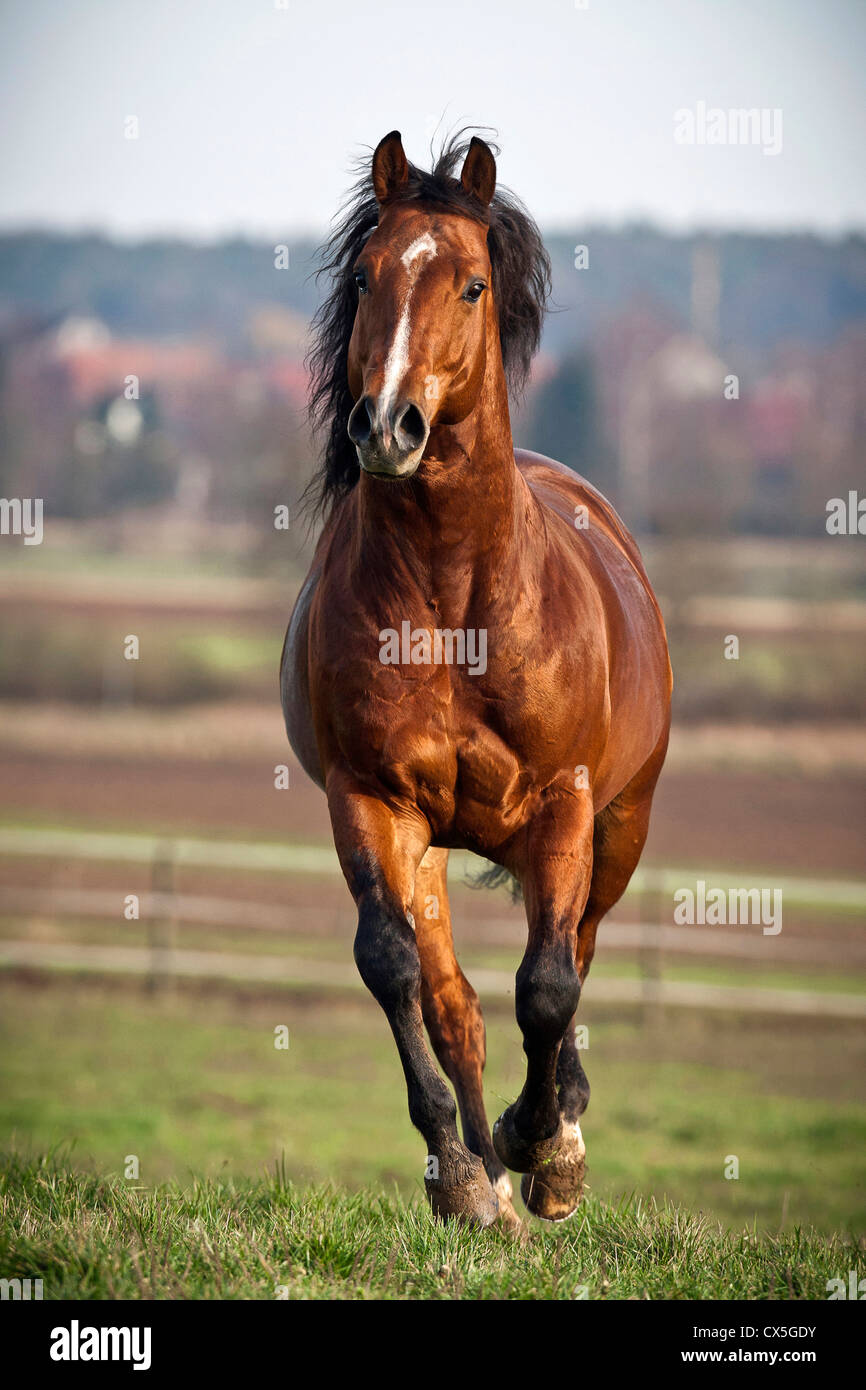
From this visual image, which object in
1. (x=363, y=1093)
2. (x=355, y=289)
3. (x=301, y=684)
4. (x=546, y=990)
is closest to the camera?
(x=546, y=990)

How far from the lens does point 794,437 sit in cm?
5281

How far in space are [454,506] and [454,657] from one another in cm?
43

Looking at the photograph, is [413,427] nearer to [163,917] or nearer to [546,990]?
[546,990]

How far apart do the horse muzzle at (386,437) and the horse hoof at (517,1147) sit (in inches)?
82.5

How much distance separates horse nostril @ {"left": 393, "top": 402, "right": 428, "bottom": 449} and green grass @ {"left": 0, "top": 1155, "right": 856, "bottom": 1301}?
2.18 m

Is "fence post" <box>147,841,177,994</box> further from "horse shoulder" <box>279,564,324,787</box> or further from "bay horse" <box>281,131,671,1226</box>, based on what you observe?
"bay horse" <box>281,131,671,1226</box>

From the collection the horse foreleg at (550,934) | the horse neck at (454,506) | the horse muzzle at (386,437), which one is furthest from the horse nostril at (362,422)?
the horse foreleg at (550,934)

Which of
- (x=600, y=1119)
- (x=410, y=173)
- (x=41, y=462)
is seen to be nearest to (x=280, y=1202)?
(x=410, y=173)

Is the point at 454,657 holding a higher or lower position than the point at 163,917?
higher

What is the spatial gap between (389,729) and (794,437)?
5123cm

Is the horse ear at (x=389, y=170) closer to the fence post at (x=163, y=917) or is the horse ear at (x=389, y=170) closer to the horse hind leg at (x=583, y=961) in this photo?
the horse hind leg at (x=583, y=961)

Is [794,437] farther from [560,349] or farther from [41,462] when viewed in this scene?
[41,462]

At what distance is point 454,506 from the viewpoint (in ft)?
13.7

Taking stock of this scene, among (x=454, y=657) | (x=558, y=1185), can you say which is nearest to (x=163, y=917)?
(x=558, y=1185)
